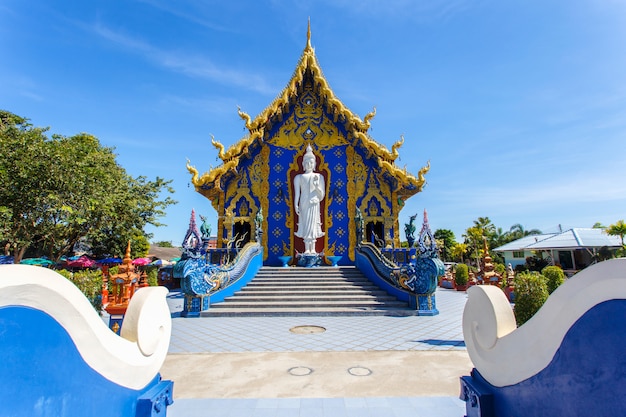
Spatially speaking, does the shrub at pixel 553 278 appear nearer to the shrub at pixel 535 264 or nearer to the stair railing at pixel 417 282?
the stair railing at pixel 417 282

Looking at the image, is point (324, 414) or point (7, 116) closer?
point (324, 414)

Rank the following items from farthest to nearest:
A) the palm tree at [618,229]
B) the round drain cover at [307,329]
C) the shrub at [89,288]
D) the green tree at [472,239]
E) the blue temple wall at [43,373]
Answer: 1. the green tree at [472,239]
2. the palm tree at [618,229]
3. the shrub at [89,288]
4. the round drain cover at [307,329]
5. the blue temple wall at [43,373]

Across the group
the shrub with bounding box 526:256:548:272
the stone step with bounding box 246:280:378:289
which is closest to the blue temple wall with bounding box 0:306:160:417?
the stone step with bounding box 246:280:378:289

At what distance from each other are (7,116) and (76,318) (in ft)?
88.8

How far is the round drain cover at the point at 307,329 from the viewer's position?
23.6 ft

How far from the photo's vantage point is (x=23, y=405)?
1.70 metres

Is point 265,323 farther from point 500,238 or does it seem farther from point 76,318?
point 500,238

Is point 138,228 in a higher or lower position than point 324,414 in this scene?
higher

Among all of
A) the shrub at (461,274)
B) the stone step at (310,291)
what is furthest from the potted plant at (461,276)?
the stone step at (310,291)

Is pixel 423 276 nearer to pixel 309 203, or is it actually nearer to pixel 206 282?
pixel 206 282

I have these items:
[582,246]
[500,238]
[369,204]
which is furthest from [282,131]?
[500,238]

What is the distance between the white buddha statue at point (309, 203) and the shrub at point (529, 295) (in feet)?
28.1

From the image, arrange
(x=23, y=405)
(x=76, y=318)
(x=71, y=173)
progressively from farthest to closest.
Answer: (x=71, y=173), (x=76, y=318), (x=23, y=405)

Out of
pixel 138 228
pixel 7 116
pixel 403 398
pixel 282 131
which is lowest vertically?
pixel 403 398
